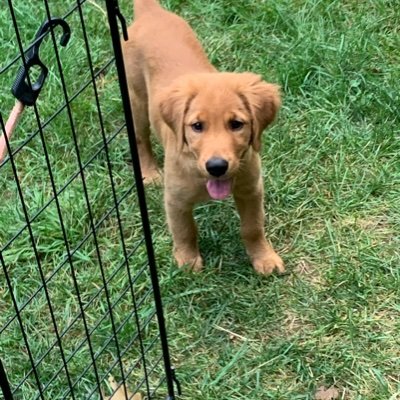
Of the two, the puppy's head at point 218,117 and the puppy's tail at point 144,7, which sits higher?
the puppy's tail at point 144,7

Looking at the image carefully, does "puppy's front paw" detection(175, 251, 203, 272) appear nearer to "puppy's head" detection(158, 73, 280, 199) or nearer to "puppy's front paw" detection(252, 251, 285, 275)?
"puppy's front paw" detection(252, 251, 285, 275)

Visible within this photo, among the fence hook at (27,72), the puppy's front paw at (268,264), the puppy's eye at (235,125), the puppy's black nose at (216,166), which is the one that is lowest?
the puppy's front paw at (268,264)

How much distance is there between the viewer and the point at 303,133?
3463mm

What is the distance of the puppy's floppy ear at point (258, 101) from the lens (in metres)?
2.61

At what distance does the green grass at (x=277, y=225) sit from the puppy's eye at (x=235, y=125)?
605 mm

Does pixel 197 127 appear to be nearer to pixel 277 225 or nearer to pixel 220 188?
pixel 220 188

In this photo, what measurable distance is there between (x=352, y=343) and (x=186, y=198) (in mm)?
724

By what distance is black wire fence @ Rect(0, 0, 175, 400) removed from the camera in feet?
7.15

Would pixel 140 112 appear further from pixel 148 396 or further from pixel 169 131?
pixel 148 396

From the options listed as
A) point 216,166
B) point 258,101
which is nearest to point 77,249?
point 216,166

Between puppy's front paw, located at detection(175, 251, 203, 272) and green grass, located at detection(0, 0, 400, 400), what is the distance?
0.15ft

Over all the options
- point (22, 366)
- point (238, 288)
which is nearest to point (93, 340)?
point (22, 366)

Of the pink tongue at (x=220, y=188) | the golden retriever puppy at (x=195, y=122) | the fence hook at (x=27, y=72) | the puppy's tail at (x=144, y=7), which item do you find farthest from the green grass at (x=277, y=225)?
the fence hook at (x=27, y=72)

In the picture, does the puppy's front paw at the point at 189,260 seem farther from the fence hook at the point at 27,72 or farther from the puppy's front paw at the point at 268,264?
the fence hook at the point at 27,72
